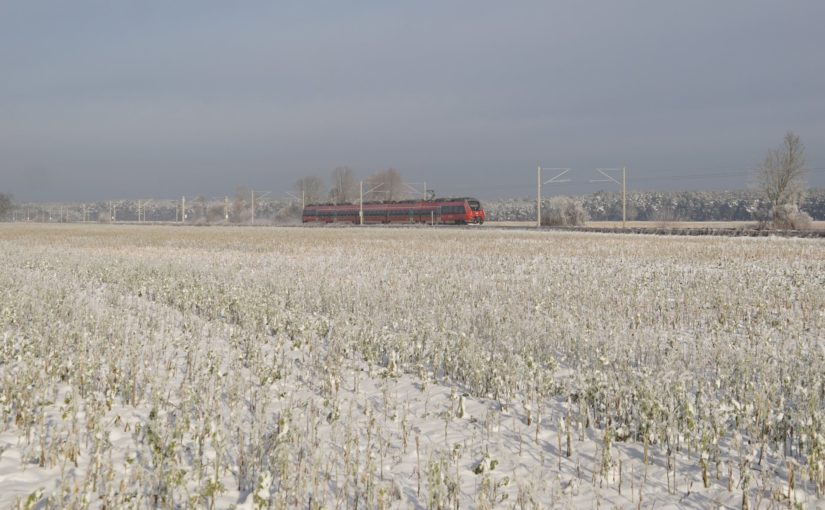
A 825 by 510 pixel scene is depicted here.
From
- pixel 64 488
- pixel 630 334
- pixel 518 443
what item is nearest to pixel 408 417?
pixel 518 443

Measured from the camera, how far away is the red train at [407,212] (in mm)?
71500

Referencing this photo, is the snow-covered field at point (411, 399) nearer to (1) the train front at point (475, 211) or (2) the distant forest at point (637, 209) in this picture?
(1) the train front at point (475, 211)

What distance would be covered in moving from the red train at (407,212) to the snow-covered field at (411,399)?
2258 inches

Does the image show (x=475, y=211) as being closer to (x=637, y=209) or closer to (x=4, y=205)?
(x=637, y=209)

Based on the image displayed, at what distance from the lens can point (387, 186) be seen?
142500 millimetres

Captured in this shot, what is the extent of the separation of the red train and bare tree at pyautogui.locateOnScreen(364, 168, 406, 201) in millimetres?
49558

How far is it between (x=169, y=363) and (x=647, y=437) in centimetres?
593

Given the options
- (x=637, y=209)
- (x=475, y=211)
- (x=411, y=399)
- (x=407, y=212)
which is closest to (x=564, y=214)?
(x=475, y=211)

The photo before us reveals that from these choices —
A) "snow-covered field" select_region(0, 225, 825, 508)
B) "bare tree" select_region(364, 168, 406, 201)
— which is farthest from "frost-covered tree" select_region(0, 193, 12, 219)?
"snow-covered field" select_region(0, 225, 825, 508)

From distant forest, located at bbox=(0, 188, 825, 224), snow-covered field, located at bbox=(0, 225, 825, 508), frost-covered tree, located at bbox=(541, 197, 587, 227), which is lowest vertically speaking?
snow-covered field, located at bbox=(0, 225, 825, 508)

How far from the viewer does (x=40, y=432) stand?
18.7ft

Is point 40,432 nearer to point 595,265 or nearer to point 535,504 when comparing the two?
point 535,504

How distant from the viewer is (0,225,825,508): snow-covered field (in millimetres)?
4816

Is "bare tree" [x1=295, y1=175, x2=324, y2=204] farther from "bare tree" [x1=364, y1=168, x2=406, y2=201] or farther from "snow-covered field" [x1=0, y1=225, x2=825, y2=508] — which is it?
"snow-covered field" [x1=0, y1=225, x2=825, y2=508]
